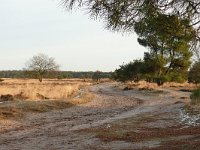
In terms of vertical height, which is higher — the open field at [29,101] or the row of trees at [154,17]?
the row of trees at [154,17]

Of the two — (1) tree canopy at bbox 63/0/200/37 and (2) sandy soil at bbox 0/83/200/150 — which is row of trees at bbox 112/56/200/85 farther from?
(1) tree canopy at bbox 63/0/200/37

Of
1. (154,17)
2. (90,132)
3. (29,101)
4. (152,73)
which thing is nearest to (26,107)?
(29,101)

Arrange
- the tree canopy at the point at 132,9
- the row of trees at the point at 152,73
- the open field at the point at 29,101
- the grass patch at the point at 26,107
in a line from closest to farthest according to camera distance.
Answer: the tree canopy at the point at 132,9 → the grass patch at the point at 26,107 → the open field at the point at 29,101 → the row of trees at the point at 152,73

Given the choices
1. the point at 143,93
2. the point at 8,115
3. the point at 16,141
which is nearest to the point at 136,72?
the point at 143,93

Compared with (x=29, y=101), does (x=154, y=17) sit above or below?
above

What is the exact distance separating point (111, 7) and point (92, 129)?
33.8 ft

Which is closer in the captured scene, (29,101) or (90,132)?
(90,132)

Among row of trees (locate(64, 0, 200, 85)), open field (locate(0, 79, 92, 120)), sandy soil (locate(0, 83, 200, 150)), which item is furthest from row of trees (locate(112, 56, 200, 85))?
row of trees (locate(64, 0, 200, 85))

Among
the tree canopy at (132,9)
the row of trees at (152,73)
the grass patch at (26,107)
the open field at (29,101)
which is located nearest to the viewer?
the tree canopy at (132,9)

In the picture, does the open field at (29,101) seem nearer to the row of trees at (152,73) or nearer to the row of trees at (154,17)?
the row of trees at (154,17)

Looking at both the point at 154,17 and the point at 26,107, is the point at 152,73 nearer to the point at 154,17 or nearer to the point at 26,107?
the point at 26,107

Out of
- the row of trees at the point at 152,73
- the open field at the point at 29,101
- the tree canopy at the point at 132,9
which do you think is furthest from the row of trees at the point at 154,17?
the row of trees at the point at 152,73

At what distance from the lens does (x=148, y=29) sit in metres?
12.6

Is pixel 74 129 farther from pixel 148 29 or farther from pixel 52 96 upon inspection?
pixel 52 96
